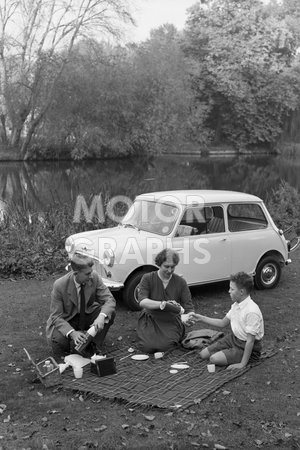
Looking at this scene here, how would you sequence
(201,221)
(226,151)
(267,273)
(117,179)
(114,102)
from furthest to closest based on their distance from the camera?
1. (226,151)
2. (114,102)
3. (117,179)
4. (267,273)
5. (201,221)

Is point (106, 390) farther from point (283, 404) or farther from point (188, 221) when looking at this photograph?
point (188, 221)

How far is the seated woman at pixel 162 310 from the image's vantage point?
21.6ft

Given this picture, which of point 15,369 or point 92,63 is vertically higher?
point 92,63

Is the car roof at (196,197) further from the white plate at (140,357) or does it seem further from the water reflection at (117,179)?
the water reflection at (117,179)

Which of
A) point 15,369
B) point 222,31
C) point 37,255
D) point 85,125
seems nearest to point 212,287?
point 37,255

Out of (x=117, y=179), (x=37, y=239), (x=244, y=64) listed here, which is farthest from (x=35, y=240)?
(x=244, y=64)

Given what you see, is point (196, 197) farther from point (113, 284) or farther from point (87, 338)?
point (87, 338)

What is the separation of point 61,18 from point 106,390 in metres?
43.1

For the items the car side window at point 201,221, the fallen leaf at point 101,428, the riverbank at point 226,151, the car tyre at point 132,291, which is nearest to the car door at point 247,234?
the car side window at point 201,221

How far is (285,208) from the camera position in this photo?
1739 cm

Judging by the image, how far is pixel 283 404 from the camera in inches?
203

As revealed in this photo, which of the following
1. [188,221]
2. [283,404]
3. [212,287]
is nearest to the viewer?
[283,404]

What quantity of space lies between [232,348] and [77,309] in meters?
1.97

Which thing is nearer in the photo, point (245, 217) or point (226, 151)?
point (245, 217)
